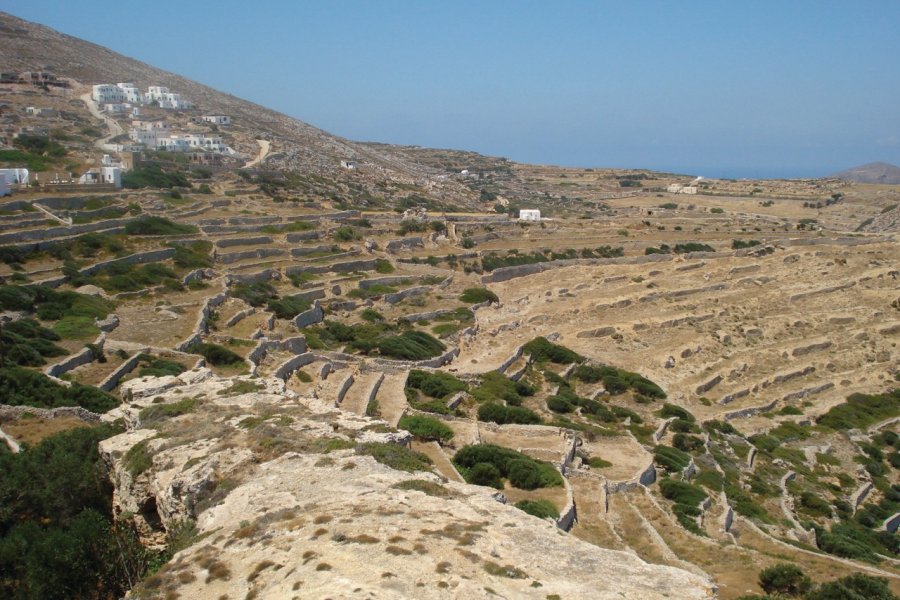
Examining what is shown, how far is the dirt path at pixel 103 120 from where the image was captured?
57.1 metres

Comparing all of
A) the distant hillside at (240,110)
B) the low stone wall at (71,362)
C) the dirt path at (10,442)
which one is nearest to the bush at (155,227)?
the low stone wall at (71,362)

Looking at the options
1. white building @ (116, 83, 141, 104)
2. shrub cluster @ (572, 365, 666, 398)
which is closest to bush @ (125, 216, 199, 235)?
shrub cluster @ (572, 365, 666, 398)

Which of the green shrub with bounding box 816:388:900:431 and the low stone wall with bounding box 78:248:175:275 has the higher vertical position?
the low stone wall with bounding box 78:248:175:275

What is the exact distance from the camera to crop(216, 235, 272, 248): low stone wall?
128 feet

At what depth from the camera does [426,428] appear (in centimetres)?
1941

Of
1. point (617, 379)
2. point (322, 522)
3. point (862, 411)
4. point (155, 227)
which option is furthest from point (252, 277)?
point (322, 522)

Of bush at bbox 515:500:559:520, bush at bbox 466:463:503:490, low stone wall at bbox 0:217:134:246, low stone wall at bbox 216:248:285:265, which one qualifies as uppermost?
low stone wall at bbox 0:217:134:246

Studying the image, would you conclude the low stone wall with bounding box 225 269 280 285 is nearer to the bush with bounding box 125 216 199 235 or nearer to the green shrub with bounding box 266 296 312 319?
the green shrub with bounding box 266 296 312 319

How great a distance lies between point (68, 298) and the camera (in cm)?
2550

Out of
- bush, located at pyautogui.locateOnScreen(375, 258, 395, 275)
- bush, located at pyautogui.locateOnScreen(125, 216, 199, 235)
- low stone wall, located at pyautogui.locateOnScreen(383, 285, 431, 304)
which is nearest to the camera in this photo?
bush, located at pyautogui.locateOnScreen(125, 216, 199, 235)

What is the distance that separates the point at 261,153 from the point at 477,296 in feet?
128

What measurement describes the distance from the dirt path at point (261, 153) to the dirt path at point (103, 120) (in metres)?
10.3

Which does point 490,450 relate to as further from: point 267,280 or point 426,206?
point 426,206

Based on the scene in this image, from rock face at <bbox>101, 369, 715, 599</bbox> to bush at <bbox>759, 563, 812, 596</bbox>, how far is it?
5.68 m
